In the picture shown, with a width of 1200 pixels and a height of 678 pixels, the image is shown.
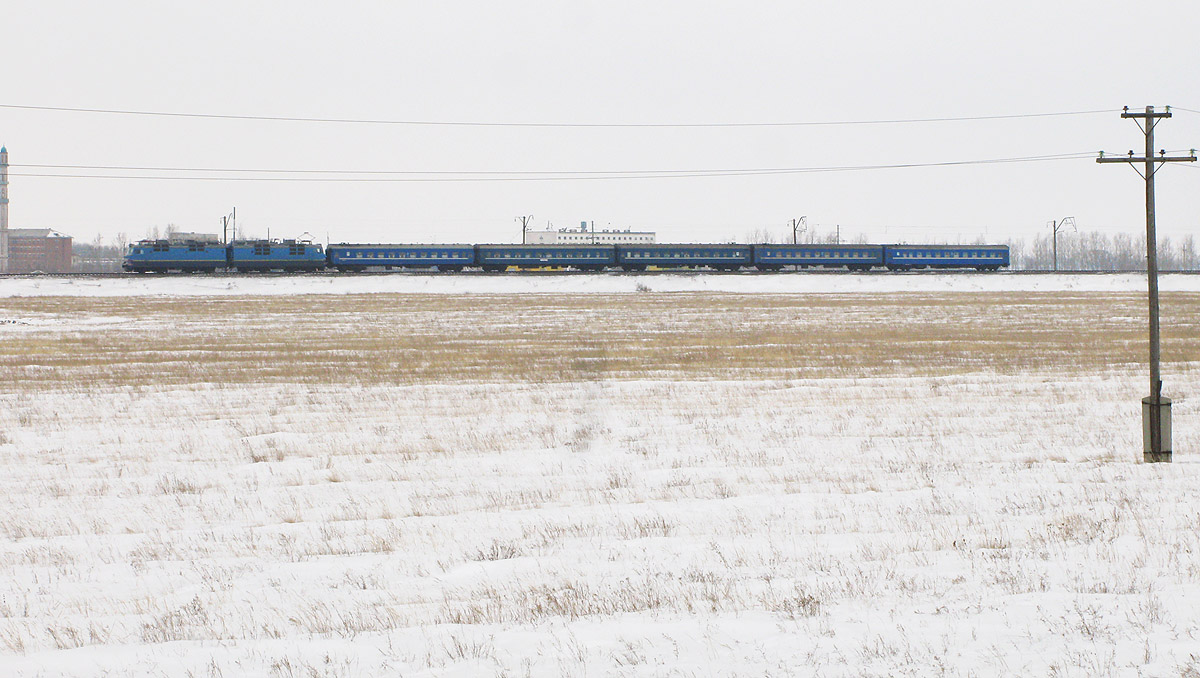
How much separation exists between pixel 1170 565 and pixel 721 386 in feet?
44.1

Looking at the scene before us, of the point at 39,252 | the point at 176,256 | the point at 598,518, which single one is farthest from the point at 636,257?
the point at 39,252

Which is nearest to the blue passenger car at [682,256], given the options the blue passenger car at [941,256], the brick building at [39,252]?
the blue passenger car at [941,256]

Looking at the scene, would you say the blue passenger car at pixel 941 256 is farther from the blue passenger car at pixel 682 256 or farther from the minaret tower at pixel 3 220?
the minaret tower at pixel 3 220

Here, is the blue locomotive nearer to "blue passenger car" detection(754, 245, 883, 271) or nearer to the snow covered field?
"blue passenger car" detection(754, 245, 883, 271)

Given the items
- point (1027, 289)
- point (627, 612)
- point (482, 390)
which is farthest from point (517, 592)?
point (1027, 289)

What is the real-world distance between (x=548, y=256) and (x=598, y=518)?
228ft

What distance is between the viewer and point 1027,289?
67.9 meters

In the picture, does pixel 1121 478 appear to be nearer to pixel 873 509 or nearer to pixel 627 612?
pixel 873 509

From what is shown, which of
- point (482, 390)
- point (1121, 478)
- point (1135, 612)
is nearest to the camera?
point (1135, 612)

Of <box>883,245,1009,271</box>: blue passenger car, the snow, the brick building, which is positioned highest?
the brick building

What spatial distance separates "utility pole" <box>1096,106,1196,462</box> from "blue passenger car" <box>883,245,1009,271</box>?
68623mm

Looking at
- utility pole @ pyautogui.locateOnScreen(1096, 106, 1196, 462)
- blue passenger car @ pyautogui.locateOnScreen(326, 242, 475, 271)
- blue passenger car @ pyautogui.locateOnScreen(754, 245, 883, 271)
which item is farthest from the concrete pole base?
blue passenger car @ pyautogui.locateOnScreen(326, 242, 475, 271)

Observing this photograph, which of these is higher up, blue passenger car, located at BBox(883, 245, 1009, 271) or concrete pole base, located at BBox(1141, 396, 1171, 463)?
blue passenger car, located at BBox(883, 245, 1009, 271)

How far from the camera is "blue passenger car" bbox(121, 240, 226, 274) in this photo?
75250 mm
